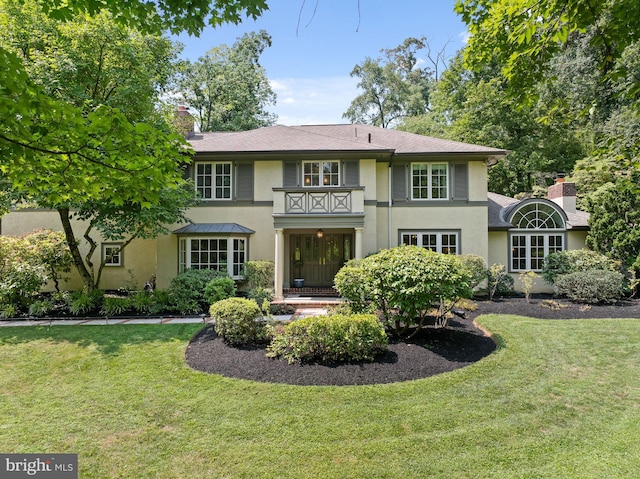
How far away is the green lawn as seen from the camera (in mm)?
3469

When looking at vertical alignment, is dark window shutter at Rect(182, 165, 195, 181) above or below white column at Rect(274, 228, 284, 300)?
above

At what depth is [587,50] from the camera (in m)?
19.5

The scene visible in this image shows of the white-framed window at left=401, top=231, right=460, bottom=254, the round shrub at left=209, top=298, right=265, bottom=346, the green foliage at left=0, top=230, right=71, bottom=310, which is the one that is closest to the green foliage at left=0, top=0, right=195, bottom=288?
the green foliage at left=0, top=230, right=71, bottom=310

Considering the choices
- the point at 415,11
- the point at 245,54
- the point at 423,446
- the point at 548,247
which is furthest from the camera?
the point at 245,54

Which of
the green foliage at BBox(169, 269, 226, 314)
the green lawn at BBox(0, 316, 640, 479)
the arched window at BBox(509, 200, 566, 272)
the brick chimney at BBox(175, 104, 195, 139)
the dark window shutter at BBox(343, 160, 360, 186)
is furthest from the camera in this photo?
the brick chimney at BBox(175, 104, 195, 139)

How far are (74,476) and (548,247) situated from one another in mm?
16048

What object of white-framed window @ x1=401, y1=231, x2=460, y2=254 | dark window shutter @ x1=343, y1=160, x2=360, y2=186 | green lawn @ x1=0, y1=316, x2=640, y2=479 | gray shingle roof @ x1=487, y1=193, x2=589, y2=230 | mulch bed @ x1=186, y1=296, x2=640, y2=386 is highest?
dark window shutter @ x1=343, y1=160, x2=360, y2=186

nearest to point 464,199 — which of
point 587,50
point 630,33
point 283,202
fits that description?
point 283,202

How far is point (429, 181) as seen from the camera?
13531 millimetres

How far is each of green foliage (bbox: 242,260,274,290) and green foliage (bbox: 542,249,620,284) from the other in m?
10.8

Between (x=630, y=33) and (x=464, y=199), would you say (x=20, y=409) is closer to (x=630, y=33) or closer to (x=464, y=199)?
(x=630, y=33)

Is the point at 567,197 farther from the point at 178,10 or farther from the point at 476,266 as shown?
the point at 178,10

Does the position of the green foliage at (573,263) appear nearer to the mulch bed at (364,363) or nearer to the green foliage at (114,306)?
the mulch bed at (364,363)

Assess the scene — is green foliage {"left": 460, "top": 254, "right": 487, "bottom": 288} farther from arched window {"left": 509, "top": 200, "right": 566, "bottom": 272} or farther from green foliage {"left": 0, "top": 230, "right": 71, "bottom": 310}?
green foliage {"left": 0, "top": 230, "right": 71, "bottom": 310}
